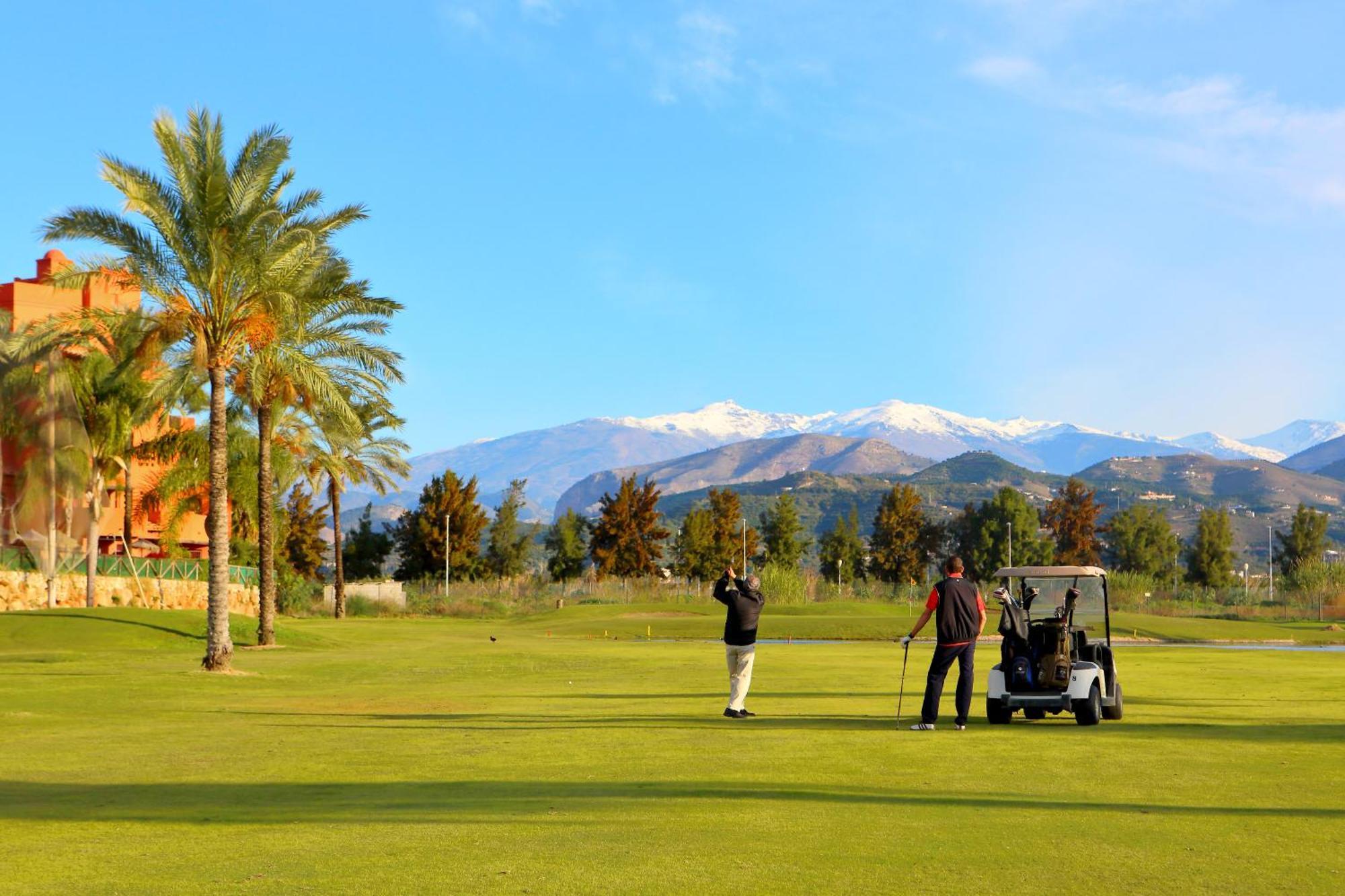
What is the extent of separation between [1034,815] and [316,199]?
79.6ft

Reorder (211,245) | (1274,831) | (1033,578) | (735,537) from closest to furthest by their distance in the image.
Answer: (1274,831), (1033,578), (211,245), (735,537)

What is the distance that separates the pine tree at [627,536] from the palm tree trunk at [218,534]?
58.9 meters

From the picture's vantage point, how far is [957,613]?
639 inches

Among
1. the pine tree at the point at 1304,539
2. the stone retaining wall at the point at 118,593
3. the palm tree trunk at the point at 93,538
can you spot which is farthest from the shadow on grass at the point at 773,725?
the pine tree at the point at 1304,539

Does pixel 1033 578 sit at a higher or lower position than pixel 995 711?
higher

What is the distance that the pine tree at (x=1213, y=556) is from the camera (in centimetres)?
9569

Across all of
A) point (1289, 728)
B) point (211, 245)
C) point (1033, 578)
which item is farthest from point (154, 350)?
point (1289, 728)

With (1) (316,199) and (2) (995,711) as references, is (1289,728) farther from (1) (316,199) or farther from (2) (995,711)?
(1) (316,199)

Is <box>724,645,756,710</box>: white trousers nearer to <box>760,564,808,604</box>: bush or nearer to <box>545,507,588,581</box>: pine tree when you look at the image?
<box>760,564,808,604</box>: bush

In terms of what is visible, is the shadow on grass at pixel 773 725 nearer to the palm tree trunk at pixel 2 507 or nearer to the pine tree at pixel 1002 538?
the palm tree trunk at pixel 2 507

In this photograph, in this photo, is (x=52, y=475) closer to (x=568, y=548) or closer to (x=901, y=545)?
(x=568, y=548)

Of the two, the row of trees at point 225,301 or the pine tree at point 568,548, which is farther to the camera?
the pine tree at point 568,548

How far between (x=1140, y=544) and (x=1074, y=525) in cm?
914

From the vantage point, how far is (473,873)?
7.55 metres
